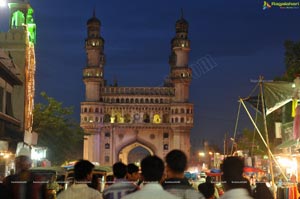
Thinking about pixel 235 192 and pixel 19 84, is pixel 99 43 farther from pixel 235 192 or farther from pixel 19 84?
pixel 235 192

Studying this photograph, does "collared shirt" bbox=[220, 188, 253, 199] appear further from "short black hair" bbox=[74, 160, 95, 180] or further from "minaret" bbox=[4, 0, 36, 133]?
"minaret" bbox=[4, 0, 36, 133]

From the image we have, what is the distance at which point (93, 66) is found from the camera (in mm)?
78438

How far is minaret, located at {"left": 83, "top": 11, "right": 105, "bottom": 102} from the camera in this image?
257 feet

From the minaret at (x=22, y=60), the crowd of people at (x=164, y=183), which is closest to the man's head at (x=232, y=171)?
the crowd of people at (x=164, y=183)

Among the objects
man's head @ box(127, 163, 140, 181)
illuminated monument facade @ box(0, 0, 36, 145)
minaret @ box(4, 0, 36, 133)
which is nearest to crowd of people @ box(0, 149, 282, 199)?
man's head @ box(127, 163, 140, 181)

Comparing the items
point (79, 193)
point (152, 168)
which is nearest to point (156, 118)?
point (79, 193)

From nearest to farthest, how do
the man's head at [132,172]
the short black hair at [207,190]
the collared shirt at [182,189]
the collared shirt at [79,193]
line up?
1. the collared shirt at [182,189]
2. the collared shirt at [79,193]
3. the short black hair at [207,190]
4. the man's head at [132,172]

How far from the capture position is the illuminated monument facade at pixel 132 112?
3034 inches

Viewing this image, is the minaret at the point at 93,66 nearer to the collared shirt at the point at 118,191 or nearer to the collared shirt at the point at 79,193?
the collared shirt at the point at 118,191

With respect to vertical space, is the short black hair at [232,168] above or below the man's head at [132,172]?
above

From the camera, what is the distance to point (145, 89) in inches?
3211

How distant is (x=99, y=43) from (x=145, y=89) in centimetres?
925

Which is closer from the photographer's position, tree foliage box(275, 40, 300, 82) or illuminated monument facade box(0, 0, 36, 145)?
tree foliage box(275, 40, 300, 82)

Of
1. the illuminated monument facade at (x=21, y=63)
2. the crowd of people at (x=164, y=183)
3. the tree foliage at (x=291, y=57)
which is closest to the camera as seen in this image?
the crowd of people at (x=164, y=183)
